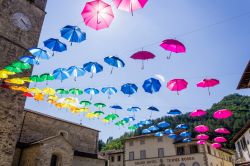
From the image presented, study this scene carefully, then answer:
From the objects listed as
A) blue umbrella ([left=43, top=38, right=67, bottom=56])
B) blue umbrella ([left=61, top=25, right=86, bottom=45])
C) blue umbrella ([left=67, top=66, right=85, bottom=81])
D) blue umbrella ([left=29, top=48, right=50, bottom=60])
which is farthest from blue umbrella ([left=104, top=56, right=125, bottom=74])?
blue umbrella ([left=29, top=48, right=50, bottom=60])

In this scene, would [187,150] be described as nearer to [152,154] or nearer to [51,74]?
[152,154]

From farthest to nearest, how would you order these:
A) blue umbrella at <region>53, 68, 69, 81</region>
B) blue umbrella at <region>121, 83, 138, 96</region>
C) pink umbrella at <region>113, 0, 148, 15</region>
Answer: blue umbrella at <region>121, 83, 138, 96</region>, blue umbrella at <region>53, 68, 69, 81</region>, pink umbrella at <region>113, 0, 148, 15</region>

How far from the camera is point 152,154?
3922cm

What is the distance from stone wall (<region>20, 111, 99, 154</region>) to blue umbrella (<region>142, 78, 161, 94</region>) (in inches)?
659

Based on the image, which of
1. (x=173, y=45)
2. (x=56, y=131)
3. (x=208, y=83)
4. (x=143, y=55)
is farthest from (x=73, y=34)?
(x=56, y=131)

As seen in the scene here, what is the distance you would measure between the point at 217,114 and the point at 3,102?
Answer: 56.1 feet

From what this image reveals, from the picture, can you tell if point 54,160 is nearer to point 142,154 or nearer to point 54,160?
point 54,160

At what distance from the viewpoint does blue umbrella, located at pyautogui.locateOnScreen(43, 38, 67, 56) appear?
35.4 feet

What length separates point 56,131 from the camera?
88.1 feet

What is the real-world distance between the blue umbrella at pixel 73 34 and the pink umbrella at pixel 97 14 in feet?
5.88

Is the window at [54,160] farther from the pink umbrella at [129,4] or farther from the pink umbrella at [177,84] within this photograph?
the pink umbrella at [129,4]

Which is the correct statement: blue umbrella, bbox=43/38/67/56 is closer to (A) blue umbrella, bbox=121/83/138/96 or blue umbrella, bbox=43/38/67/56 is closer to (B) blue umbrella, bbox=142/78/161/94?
(A) blue umbrella, bbox=121/83/138/96

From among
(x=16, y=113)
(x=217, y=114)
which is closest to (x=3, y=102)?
(x=16, y=113)

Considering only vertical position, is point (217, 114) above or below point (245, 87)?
below
